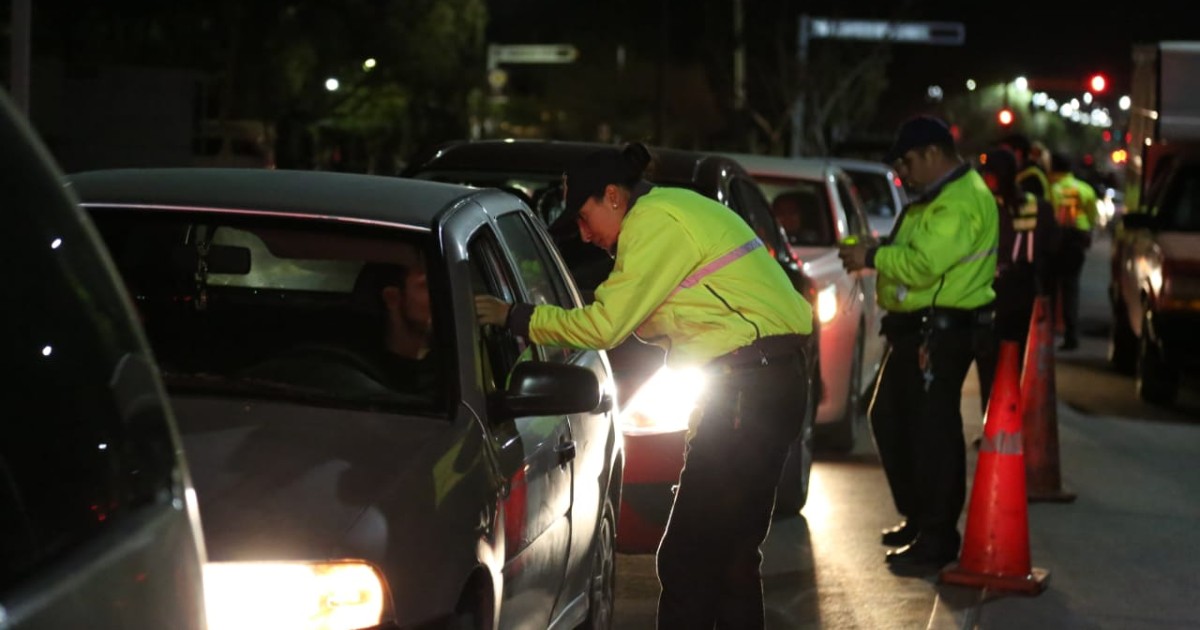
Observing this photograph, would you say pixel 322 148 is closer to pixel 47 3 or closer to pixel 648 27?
pixel 47 3

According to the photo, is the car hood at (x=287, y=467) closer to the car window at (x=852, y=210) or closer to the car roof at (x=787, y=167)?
the car roof at (x=787, y=167)

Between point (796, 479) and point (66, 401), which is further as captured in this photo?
point (796, 479)

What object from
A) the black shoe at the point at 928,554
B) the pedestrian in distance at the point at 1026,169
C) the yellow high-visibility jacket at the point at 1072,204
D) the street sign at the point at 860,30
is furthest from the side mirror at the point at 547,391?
the street sign at the point at 860,30

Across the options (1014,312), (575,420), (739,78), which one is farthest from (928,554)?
(739,78)

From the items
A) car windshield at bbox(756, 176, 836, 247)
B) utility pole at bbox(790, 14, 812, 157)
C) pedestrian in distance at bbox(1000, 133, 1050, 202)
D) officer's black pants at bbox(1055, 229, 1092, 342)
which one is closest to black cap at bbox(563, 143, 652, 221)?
car windshield at bbox(756, 176, 836, 247)

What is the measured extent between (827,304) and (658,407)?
343cm

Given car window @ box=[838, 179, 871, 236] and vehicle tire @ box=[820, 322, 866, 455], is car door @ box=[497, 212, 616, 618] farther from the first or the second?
car window @ box=[838, 179, 871, 236]

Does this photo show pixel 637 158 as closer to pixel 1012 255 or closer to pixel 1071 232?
pixel 1012 255

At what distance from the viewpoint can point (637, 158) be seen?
5617 mm

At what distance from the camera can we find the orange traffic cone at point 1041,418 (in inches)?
400

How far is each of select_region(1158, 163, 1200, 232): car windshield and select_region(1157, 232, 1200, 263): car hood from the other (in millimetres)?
323

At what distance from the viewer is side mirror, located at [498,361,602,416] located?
4797 mm

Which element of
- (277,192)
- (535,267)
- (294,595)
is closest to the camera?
(294,595)

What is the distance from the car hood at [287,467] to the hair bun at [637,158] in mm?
1203
